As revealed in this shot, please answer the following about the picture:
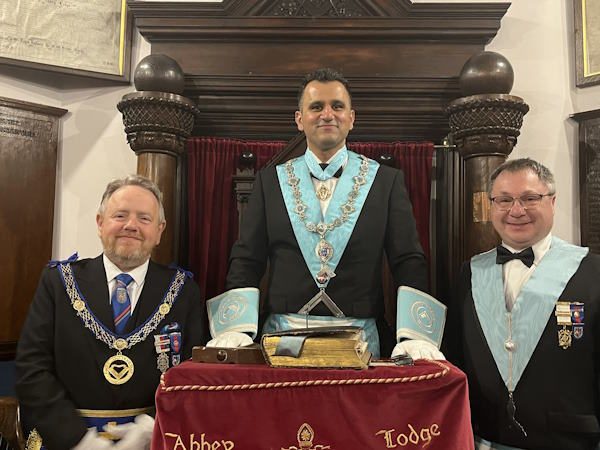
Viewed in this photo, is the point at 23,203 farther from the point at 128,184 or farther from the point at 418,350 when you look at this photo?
the point at 418,350

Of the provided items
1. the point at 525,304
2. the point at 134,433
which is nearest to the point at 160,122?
the point at 134,433

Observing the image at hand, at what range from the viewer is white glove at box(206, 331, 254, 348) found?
204 cm

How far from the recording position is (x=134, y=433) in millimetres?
2094

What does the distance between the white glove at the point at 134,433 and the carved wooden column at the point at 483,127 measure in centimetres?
184

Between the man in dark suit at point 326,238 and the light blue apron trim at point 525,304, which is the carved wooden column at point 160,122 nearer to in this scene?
the man in dark suit at point 326,238

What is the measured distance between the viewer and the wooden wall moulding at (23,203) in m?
3.31

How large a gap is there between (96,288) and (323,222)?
3.17 feet

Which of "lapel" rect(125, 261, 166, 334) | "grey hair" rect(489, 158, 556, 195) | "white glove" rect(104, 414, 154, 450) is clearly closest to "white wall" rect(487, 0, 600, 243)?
"grey hair" rect(489, 158, 556, 195)

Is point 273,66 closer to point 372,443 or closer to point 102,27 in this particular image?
point 102,27

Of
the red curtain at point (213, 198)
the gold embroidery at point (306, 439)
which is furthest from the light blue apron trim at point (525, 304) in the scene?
the red curtain at point (213, 198)

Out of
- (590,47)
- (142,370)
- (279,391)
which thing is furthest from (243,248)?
(590,47)

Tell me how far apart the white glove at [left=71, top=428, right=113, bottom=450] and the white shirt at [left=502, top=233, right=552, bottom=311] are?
160cm

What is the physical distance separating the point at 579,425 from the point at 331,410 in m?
0.97

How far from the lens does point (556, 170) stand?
3463 mm
